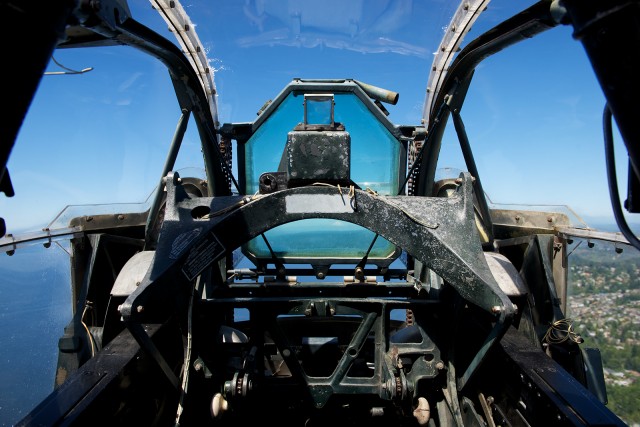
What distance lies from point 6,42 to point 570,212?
5134 mm

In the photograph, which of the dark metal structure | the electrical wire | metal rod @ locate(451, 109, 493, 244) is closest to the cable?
the dark metal structure

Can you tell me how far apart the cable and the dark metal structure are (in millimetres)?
333

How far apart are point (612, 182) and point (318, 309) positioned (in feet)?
7.46

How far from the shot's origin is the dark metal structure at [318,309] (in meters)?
2.17

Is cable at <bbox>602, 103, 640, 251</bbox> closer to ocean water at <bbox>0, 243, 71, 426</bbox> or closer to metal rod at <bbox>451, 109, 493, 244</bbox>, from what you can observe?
metal rod at <bbox>451, 109, 493, 244</bbox>

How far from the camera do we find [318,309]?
3268 millimetres

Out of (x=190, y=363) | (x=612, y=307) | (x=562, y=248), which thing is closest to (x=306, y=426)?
(x=190, y=363)

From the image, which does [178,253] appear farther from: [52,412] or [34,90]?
[34,90]

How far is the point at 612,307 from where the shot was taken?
22.7ft

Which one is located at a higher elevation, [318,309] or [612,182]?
[612,182]

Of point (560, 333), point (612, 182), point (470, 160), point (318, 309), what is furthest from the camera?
point (470, 160)

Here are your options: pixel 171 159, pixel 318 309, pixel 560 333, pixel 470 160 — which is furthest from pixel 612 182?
pixel 171 159

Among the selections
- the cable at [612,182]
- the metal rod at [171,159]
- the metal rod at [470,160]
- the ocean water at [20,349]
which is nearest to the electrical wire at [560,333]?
the metal rod at [470,160]

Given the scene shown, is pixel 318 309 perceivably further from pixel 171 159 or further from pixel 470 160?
pixel 470 160
